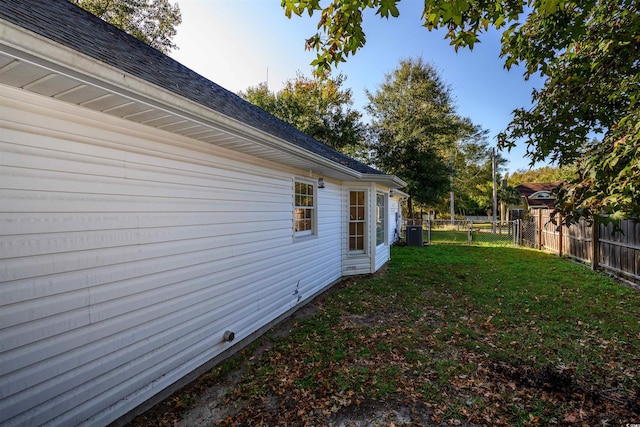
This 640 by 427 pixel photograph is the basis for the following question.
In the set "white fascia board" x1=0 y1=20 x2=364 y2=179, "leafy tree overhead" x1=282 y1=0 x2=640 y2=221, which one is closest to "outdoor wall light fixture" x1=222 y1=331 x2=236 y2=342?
"white fascia board" x1=0 y1=20 x2=364 y2=179

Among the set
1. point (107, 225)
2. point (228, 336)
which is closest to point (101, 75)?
point (107, 225)

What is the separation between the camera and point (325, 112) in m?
22.1

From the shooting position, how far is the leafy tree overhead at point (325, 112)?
856 inches

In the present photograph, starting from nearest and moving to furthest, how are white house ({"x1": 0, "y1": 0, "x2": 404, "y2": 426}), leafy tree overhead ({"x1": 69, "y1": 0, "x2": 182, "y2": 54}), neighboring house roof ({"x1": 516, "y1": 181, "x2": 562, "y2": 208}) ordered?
white house ({"x1": 0, "y1": 0, "x2": 404, "y2": 426}) < leafy tree overhead ({"x1": 69, "y1": 0, "x2": 182, "y2": 54}) < neighboring house roof ({"x1": 516, "y1": 181, "x2": 562, "y2": 208})

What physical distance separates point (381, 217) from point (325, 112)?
14905 millimetres

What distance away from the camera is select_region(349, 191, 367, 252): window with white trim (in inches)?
329

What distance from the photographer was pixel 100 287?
2.50 meters

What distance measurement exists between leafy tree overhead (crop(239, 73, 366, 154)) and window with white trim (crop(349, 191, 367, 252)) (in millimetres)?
14241

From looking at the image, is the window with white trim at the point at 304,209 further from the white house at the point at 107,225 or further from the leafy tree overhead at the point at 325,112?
the leafy tree overhead at the point at 325,112

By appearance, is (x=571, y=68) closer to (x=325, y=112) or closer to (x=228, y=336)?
(x=228, y=336)

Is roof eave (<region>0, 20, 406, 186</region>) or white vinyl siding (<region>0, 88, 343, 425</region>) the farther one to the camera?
white vinyl siding (<region>0, 88, 343, 425</region>)

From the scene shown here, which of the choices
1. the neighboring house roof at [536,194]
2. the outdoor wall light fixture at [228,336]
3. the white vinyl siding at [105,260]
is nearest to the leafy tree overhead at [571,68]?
the white vinyl siding at [105,260]

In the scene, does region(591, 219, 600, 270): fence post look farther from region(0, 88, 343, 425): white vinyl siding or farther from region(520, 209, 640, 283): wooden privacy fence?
region(0, 88, 343, 425): white vinyl siding

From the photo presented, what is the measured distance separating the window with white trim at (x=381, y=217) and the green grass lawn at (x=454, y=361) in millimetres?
2836
